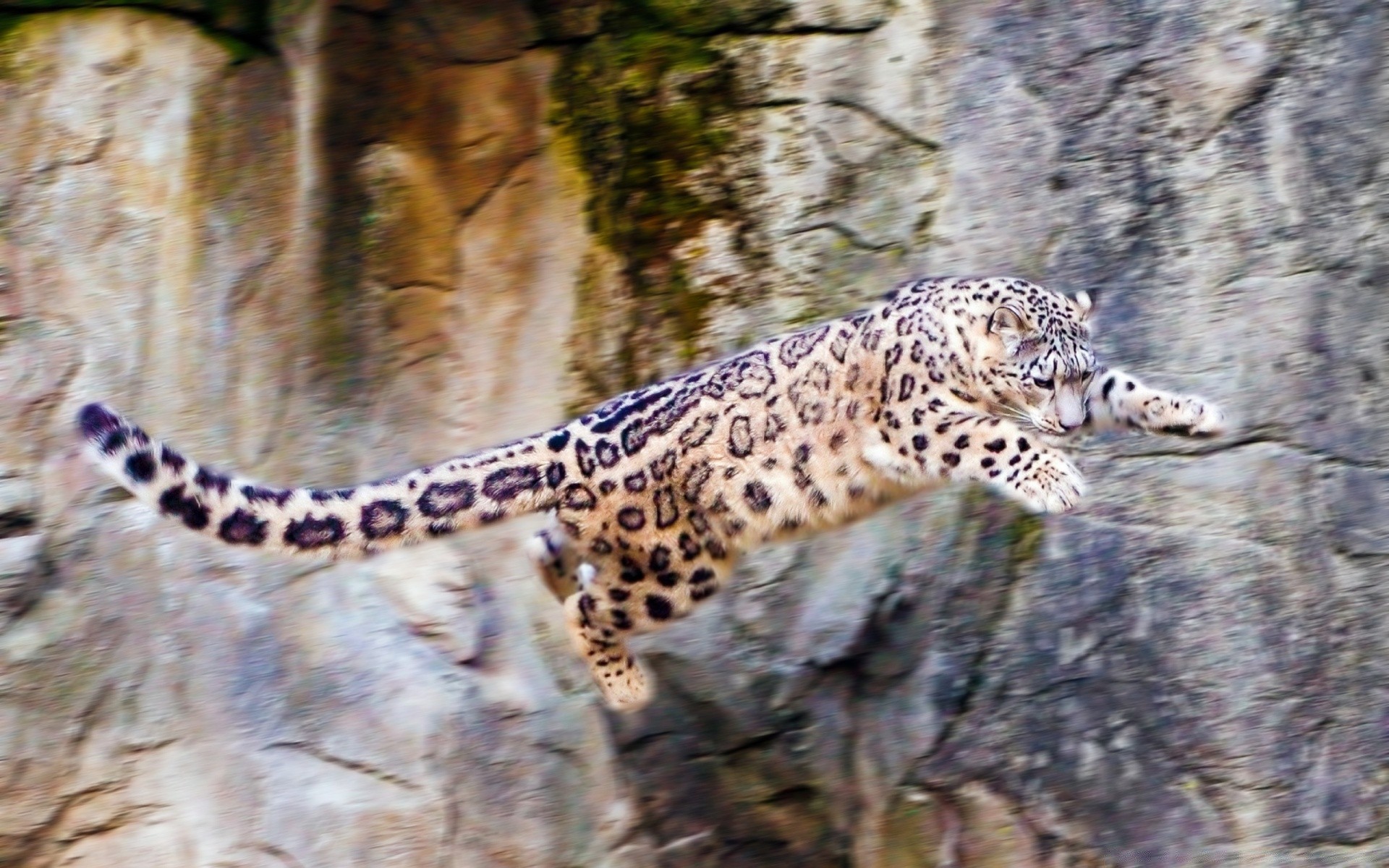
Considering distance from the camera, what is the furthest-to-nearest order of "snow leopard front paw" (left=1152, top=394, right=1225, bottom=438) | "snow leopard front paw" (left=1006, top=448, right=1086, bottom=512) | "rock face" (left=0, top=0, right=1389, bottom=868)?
"rock face" (left=0, top=0, right=1389, bottom=868), "snow leopard front paw" (left=1152, top=394, right=1225, bottom=438), "snow leopard front paw" (left=1006, top=448, right=1086, bottom=512)

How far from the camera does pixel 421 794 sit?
4.01 metres

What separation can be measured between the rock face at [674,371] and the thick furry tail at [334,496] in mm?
742

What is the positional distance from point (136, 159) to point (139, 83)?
195mm

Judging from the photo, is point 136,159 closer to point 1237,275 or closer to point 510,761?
point 510,761

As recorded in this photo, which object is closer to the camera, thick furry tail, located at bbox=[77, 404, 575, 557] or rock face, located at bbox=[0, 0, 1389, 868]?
thick furry tail, located at bbox=[77, 404, 575, 557]

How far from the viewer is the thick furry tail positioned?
10.8 feet

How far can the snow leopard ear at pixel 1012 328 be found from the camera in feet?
11.5

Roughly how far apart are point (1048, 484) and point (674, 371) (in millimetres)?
1521

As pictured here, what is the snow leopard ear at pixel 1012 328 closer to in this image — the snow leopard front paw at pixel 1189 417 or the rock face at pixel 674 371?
the snow leopard front paw at pixel 1189 417

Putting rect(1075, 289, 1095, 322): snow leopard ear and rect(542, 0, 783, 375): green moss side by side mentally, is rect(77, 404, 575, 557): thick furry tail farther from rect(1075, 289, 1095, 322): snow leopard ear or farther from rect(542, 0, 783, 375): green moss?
rect(1075, 289, 1095, 322): snow leopard ear

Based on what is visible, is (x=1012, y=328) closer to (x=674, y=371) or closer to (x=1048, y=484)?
(x=1048, y=484)

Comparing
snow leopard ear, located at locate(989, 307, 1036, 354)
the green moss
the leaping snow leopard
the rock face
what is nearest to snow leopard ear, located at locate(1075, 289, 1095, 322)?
the leaping snow leopard

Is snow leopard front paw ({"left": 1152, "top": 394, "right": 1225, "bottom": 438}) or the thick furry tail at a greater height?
snow leopard front paw ({"left": 1152, "top": 394, "right": 1225, "bottom": 438})

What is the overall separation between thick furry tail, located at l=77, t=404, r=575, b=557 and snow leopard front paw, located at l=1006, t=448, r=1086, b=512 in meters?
1.06
